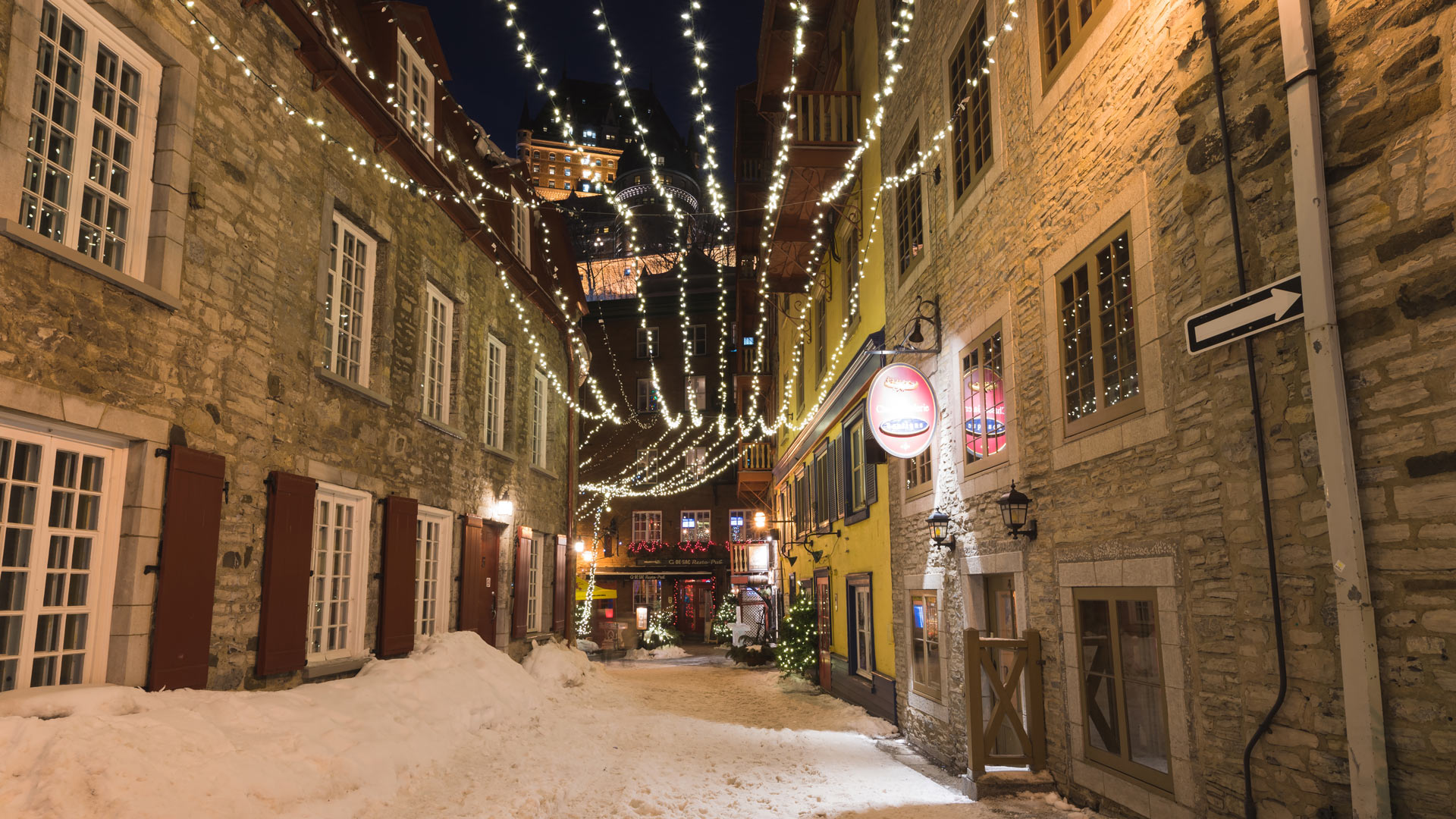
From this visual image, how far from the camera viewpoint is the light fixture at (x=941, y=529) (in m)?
9.37

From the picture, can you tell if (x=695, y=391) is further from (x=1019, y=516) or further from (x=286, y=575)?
(x=1019, y=516)

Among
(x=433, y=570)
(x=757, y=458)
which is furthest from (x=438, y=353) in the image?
(x=757, y=458)

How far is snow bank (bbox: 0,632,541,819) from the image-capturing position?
465 centimetres

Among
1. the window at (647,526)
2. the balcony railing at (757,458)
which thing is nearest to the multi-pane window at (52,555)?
the balcony railing at (757,458)

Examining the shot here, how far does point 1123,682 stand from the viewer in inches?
234

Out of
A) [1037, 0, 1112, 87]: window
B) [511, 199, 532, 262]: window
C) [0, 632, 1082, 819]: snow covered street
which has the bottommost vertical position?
[0, 632, 1082, 819]: snow covered street

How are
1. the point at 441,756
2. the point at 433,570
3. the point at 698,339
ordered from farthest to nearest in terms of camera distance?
the point at 698,339 → the point at 433,570 → the point at 441,756

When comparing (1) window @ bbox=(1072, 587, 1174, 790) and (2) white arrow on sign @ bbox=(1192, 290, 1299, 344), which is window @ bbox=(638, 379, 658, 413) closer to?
(1) window @ bbox=(1072, 587, 1174, 790)

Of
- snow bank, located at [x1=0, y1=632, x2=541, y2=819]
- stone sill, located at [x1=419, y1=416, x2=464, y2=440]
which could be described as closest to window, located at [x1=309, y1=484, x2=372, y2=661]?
snow bank, located at [x1=0, y1=632, x2=541, y2=819]

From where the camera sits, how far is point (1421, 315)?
3736mm

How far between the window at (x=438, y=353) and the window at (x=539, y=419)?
3919mm

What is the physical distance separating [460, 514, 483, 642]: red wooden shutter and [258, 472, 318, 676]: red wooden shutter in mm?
3902

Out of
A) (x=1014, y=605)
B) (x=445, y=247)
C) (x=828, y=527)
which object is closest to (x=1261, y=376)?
(x=1014, y=605)

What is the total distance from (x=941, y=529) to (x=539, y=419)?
9.19m
